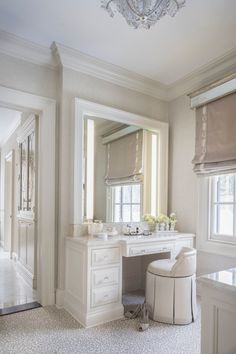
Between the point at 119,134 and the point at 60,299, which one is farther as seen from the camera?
the point at 119,134

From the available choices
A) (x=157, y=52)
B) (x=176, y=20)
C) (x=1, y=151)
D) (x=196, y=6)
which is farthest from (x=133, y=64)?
(x=1, y=151)

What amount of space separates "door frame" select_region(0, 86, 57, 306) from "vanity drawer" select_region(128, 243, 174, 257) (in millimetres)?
863

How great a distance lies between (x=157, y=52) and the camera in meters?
2.84

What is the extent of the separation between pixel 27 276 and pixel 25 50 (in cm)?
292

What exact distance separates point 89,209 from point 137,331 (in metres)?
1.28

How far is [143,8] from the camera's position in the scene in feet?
5.50

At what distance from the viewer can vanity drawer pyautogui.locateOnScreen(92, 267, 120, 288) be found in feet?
8.01

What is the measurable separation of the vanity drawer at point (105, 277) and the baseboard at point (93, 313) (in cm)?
22

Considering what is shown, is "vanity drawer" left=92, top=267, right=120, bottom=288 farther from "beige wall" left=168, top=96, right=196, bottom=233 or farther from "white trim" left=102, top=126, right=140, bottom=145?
"white trim" left=102, top=126, right=140, bottom=145

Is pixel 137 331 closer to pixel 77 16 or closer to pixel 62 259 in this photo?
pixel 62 259

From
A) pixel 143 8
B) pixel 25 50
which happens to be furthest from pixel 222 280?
pixel 25 50

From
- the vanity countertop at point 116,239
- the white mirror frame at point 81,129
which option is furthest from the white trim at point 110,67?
the vanity countertop at point 116,239

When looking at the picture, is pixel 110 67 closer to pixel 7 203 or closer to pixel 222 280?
pixel 222 280

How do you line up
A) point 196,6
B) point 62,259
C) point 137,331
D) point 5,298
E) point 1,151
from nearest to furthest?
point 196,6 < point 137,331 < point 62,259 < point 5,298 < point 1,151
